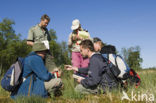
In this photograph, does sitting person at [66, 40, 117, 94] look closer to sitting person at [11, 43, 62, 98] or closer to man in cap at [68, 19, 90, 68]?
sitting person at [11, 43, 62, 98]

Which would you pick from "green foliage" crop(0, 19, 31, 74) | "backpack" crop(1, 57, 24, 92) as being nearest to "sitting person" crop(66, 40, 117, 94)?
"backpack" crop(1, 57, 24, 92)

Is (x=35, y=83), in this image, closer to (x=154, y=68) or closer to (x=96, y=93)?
(x=96, y=93)

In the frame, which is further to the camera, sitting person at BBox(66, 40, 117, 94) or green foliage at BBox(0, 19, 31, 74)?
green foliage at BBox(0, 19, 31, 74)

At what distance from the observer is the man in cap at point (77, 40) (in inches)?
193

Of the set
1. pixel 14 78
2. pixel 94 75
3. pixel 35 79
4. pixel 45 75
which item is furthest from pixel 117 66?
pixel 14 78

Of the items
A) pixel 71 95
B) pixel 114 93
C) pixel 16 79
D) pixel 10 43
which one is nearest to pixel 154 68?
pixel 114 93

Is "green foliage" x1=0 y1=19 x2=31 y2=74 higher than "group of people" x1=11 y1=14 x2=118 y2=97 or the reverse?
higher

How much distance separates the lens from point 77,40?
5.21 m

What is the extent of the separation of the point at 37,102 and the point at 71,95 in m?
0.67

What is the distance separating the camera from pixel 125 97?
107 inches

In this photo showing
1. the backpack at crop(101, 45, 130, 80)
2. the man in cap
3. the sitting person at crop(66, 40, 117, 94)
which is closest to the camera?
the sitting person at crop(66, 40, 117, 94)

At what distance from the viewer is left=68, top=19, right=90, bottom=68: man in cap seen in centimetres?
490

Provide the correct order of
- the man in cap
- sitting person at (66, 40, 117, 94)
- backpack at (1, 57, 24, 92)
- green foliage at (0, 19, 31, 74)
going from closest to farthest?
backpack at (1, 57, 24, 92) → sitting person at (66, 40, 117, 94) → the man in cap → green foliage at (0, 19, 31, 74)

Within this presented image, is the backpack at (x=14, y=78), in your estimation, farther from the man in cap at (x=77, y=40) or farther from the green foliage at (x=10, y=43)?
the green foliage at (x=10, y=43)
